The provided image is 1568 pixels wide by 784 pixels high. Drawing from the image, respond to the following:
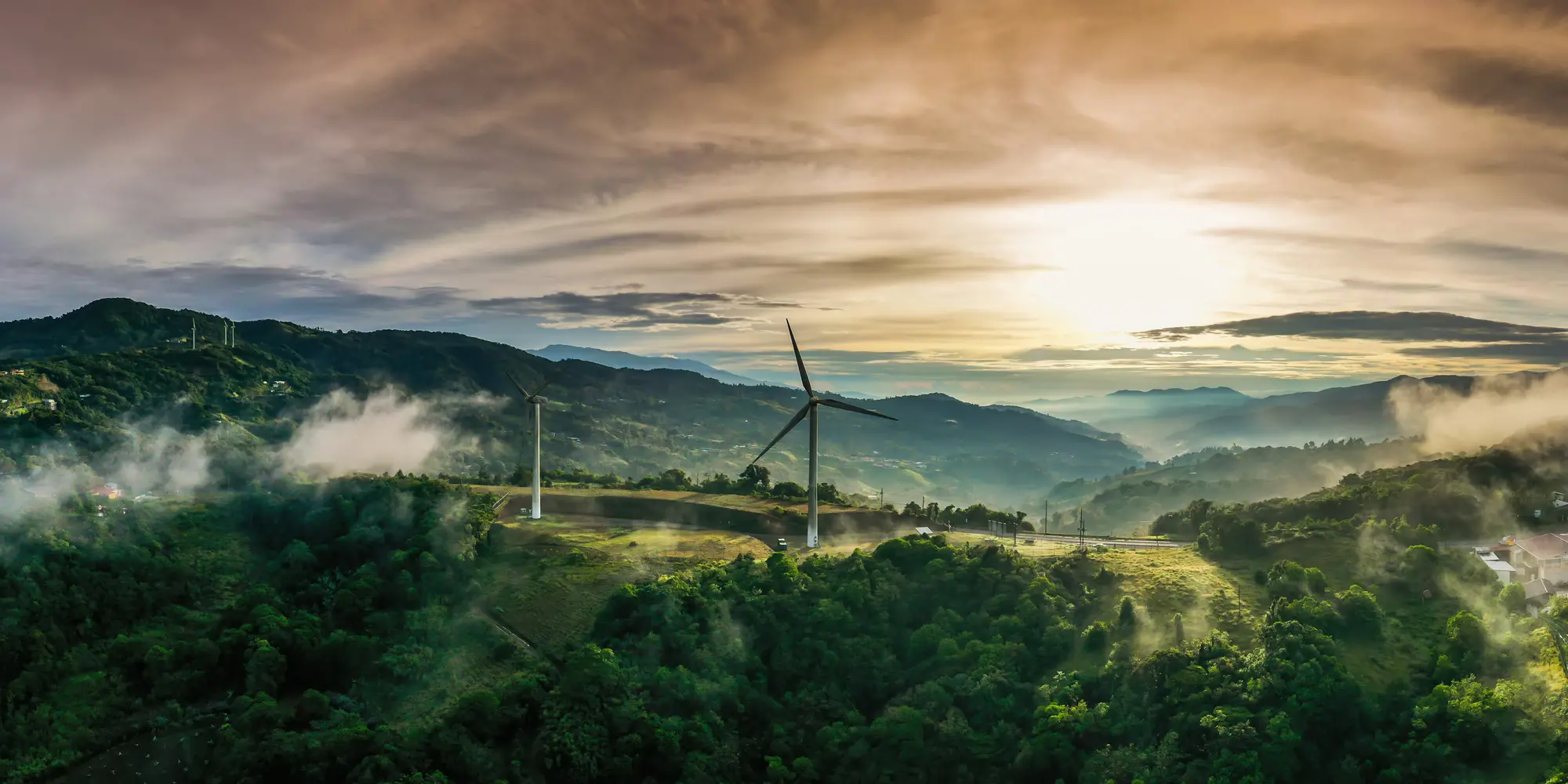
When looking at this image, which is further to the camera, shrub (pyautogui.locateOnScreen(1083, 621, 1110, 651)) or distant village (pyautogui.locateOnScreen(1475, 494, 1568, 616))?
shrub (pyautogui.locateOnScreen(1083, 621, 1110, 651))

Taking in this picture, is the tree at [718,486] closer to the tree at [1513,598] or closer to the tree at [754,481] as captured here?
the tree at [754,481]

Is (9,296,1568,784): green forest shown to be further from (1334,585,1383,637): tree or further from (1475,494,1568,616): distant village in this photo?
(1475,494,1568,616): distant village

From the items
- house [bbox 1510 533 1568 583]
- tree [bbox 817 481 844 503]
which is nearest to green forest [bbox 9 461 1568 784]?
house [bbox 1510 533 1568 583]

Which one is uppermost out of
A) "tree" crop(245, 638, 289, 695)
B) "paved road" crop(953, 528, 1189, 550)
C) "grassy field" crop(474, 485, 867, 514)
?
"grassy field" crop(474, 485, 867, 514)

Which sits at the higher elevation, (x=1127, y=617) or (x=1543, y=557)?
(x=1543, y=557)

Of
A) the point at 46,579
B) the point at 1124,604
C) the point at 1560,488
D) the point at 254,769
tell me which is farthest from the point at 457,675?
the point at 1560,488

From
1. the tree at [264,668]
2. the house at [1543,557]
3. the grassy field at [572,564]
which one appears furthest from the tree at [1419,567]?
the tree at [264,668]

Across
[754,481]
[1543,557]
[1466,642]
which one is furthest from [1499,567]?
[754,481]

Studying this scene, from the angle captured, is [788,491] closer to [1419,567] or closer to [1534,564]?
[1419,567]
